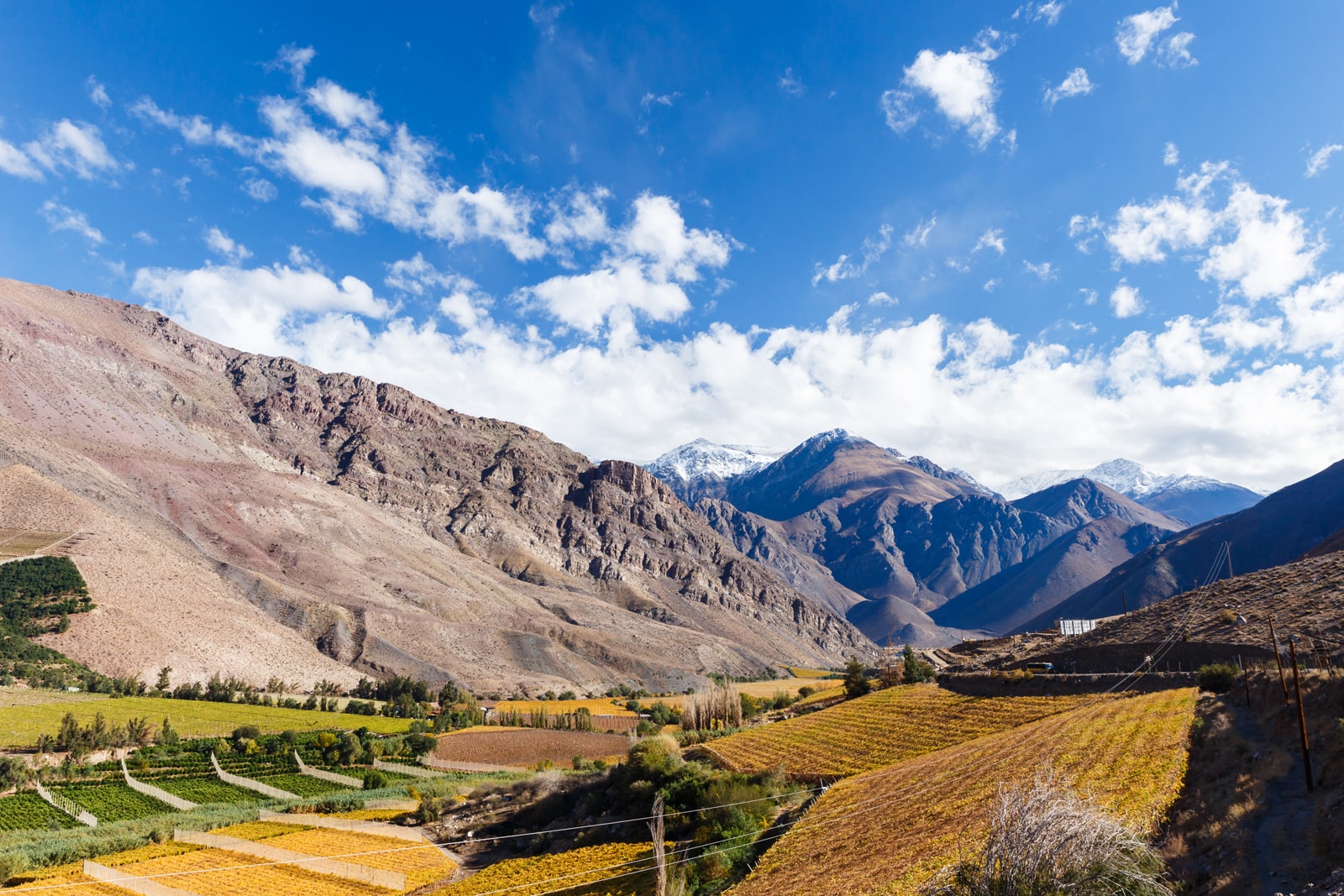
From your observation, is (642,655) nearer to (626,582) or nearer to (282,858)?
(626,582)

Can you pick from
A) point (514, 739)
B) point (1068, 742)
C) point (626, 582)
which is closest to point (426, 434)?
point (626, 582)

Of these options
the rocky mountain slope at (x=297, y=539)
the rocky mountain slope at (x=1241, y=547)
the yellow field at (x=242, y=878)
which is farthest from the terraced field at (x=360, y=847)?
the rocky mountain slope at (x=1241, y=547)

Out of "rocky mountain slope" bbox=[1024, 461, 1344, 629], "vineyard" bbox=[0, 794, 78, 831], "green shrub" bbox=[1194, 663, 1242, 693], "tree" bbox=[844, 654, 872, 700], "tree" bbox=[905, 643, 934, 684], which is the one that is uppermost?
"rocky mountain slope" bbox=[1024, 461, 1344, 629]

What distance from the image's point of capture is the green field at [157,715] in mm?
52906

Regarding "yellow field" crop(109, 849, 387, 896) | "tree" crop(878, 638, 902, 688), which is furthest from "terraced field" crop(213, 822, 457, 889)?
"tree" crop(878, 638, 902, 688)

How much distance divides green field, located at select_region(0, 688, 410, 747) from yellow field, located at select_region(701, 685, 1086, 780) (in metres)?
42.4

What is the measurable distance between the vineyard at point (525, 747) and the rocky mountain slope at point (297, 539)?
3021 centimetres

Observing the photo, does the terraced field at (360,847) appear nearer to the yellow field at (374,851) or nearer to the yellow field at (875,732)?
the yellow field at (374,851)

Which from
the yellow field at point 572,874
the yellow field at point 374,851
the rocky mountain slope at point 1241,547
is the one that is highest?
the rocky mountain slope at point 1241,547

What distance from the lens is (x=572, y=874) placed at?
24047 mm

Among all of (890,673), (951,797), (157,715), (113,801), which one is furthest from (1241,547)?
(113,801)

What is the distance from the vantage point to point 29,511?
84625 mm

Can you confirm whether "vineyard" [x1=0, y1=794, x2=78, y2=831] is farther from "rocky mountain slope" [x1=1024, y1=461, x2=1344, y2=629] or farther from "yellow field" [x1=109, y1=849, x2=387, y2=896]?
"rocky mountain slope" [x1=1024, y1=461, x2=1344, y2=629]

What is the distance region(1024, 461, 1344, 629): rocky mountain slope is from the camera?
518ft
